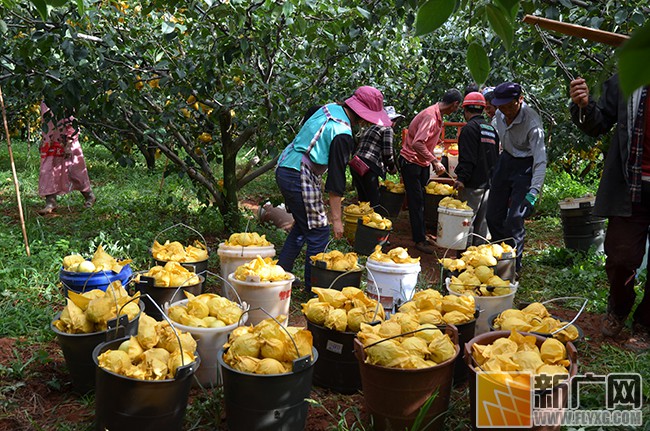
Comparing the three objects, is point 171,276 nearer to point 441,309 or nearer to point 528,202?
point 441,309

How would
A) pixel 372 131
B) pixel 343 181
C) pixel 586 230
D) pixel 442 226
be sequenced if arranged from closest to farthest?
1. pixel 343 181
2. pixel 586 230
3. pixel 442 226
4. pixel 372 131

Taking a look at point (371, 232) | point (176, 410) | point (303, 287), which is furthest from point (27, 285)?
point (371, 232)

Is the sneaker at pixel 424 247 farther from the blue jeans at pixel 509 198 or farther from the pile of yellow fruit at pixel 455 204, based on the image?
the blue jeans at pixel 509 198

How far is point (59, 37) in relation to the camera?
150 inches

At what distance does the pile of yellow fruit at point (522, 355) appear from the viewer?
222 centimetres

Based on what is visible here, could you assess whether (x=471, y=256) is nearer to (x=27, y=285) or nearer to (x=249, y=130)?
(x=249, y=130)

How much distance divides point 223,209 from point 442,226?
2446 millimetres

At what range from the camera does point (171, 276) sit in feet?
11.5

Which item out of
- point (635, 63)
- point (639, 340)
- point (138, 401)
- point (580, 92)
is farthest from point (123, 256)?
point (635, 63)

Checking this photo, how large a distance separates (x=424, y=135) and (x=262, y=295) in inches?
127

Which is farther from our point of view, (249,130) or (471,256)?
(249,130)

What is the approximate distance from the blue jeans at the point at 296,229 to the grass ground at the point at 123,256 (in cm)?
36

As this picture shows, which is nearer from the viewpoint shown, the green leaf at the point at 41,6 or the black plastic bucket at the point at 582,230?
the green leaf at the point at 41,6

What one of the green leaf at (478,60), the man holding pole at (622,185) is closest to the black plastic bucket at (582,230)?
the man holding pole at (622,185)
